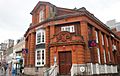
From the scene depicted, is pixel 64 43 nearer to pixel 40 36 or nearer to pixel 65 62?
pixel 65 62

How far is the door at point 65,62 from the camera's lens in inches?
821

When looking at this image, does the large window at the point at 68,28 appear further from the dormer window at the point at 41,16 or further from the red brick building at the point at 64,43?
the dormer window at the point at 41,16

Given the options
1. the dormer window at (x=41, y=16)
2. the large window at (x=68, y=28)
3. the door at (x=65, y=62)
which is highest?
the dormer window at (x=41, y=16)

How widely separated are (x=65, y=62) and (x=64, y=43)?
2500 millimetres

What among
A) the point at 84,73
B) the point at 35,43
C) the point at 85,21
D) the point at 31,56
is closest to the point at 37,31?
the point at 35,43

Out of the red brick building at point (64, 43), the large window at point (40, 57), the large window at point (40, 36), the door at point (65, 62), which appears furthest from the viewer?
the large window at point (40, 36)

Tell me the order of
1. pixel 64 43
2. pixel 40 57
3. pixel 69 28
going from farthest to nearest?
pixel 40 57, pixel 69 28, pixel 64 43

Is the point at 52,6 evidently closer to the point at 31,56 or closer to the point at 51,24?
the point at 51,24

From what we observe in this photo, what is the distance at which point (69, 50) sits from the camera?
21000 millimetres

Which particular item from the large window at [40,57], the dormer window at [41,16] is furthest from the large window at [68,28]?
the dormer window at [41,16]

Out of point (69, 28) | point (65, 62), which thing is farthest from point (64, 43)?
point (69, 28)

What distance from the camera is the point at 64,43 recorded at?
2134 centimetres

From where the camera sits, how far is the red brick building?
67.4 feet

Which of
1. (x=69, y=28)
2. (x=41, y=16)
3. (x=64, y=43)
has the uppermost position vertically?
(x=41, y=16)
